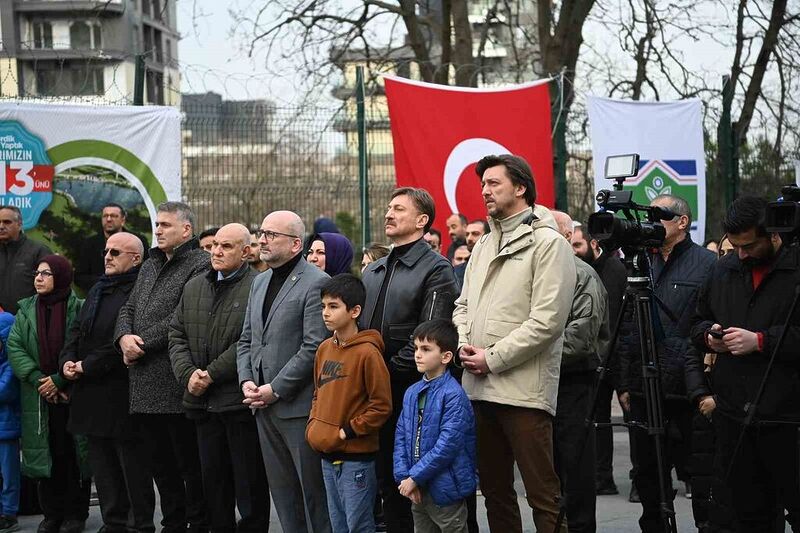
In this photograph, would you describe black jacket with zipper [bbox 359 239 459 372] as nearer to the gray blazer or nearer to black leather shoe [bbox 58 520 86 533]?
the gray blazer

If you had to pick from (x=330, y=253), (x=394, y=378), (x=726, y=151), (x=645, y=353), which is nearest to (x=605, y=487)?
(x=330, y=253)

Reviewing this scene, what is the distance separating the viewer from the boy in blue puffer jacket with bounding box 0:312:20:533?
7.64 meters

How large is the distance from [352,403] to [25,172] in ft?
16.8

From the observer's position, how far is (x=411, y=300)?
6102mm

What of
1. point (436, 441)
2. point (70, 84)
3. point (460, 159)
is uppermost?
point (70, 84)

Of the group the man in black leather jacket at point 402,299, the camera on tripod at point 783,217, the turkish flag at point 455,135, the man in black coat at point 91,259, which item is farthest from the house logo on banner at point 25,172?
the camera on tripod at point 783,217

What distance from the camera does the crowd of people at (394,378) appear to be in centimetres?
536

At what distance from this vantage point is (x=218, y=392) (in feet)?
21.3

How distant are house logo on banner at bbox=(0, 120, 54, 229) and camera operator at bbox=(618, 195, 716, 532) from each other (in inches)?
217

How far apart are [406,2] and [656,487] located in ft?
37.8

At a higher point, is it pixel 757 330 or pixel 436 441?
pixel 757 330

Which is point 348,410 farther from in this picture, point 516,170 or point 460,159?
point 460,159

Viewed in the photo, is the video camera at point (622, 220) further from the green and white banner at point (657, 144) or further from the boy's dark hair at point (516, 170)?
the green and white banner at point (657, 144)

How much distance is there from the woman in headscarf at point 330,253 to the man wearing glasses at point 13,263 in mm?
2513
